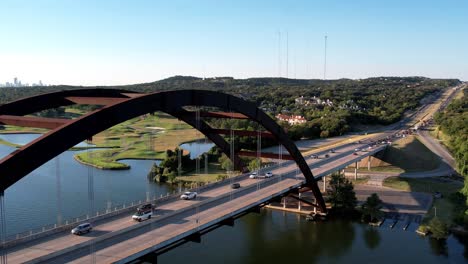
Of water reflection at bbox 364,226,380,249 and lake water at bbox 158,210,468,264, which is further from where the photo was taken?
water reflection at bbox 364,226,380,249

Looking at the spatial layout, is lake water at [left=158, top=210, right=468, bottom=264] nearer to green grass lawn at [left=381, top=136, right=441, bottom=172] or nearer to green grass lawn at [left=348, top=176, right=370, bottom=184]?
green grass lawn at [left=348, top=176, right=370, bottom=184]

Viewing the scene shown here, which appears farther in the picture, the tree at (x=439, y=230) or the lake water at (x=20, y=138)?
the lake water at (x=20, y=138)

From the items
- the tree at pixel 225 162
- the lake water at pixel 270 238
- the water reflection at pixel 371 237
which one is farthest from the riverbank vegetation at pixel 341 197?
the tree at pixel 225 162

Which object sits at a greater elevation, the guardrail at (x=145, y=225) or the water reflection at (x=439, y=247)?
the guardrail at (x=145, y=225)

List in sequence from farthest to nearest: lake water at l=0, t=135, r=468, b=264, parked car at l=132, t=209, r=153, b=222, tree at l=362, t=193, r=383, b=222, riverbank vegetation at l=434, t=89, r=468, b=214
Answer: riverbank vegetation at l=434, t=89, r=468, b=214 < tree at l=362, t=193, r=383, b=222 < lake water at l=0, t=135, r=468, b=264 < parked car at l=132, t=209, r=153, b=222

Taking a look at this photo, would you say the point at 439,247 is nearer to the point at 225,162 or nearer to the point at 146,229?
the point at 146,229

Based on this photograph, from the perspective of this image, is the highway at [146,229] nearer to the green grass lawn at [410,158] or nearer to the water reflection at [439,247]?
the water reflection at [439,247]

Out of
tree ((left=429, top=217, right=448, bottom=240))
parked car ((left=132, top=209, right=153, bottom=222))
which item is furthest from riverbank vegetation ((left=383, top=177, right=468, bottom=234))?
parked car ((left=132, top=209, right=153, bottom=222))

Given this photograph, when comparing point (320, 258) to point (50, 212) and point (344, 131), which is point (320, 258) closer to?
point (50, 212)

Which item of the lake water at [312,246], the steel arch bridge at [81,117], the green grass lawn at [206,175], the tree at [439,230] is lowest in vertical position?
the lake water at [312,246]
